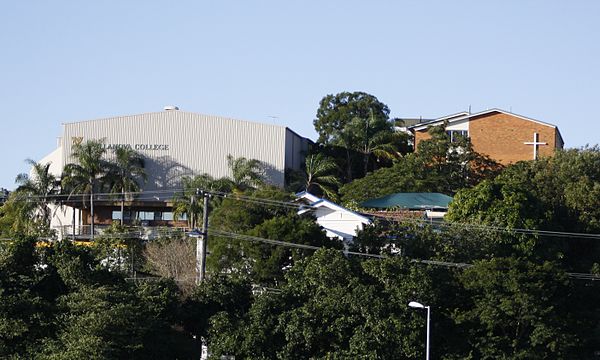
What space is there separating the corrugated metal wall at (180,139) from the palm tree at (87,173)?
3.91 m

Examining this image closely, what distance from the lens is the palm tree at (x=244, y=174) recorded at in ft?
238

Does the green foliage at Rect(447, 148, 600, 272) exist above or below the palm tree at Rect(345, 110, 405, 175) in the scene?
below

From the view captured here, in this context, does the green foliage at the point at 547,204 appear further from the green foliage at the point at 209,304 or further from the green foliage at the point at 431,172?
the green foliage at the point at 209,304

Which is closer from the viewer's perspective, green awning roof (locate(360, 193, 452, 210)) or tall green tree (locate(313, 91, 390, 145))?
green awning roof (locate(360, 193, 452, 210))

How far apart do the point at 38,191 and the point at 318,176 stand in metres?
19.8

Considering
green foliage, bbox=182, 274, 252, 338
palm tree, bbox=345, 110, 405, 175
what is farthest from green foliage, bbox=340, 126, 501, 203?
green foliage, bbox=182, 274, 252, 338

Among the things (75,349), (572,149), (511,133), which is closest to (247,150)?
(511,133)

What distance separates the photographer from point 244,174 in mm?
72688

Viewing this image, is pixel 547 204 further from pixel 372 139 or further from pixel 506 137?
pixel 372 139

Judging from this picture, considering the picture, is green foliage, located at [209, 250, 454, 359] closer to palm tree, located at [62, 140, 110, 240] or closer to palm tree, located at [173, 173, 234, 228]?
palm tree, located at [173, 173, 234, 228]

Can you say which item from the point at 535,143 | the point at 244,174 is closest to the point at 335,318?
the point at 244,174

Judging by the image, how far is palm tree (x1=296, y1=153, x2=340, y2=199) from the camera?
75375 millimetres

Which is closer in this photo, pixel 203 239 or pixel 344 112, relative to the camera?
pixel 203 239

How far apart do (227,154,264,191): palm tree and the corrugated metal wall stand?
10.7 ft
